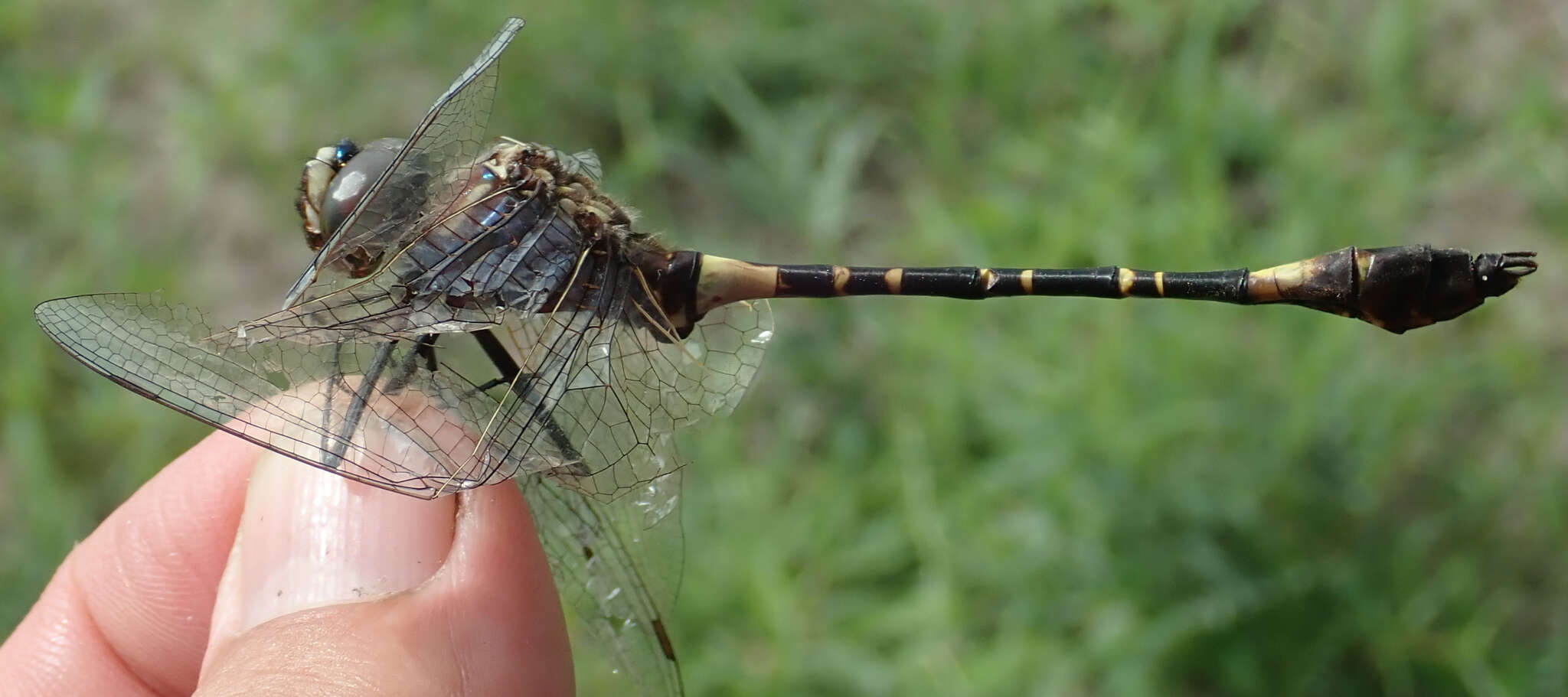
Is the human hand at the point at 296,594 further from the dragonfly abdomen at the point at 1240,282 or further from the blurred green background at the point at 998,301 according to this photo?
the blurred green background at the point at 998,301

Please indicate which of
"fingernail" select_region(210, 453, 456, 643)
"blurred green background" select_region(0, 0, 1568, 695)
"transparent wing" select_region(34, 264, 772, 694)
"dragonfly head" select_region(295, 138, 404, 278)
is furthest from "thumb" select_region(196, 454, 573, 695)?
"blurred green background" select_region(0, 0, 1568, 695)

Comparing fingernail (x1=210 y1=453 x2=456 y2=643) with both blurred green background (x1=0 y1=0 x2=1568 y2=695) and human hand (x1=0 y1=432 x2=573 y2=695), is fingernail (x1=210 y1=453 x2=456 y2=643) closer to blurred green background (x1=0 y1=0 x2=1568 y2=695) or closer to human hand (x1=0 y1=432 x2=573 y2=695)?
human hand (x1=0 y1=432 x2=573 y2=695)

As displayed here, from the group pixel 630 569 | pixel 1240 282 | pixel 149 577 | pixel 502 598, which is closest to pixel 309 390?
pixel 502 598

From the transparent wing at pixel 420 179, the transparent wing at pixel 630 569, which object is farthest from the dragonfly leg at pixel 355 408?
the transparent wing at pixel 630 569

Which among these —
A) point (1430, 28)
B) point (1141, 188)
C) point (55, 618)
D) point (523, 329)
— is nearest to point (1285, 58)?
point (1430, 28)

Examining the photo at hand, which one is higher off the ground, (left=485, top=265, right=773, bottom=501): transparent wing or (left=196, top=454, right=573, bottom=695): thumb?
(left=485, top=265, right=773, bottom=501): transparent wing

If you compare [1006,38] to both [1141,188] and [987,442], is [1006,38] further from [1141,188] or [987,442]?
[987,442]
